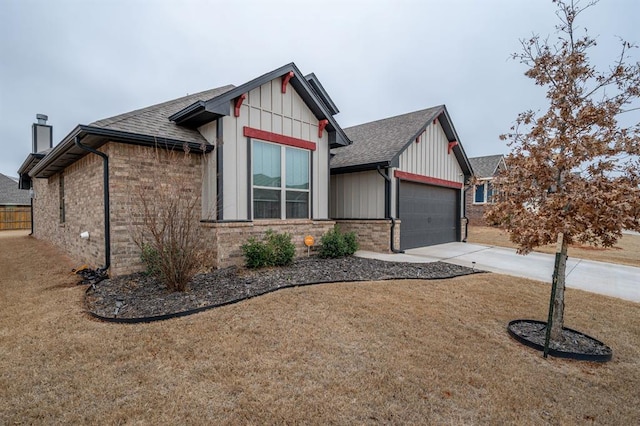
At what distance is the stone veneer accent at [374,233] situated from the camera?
33.8 feet

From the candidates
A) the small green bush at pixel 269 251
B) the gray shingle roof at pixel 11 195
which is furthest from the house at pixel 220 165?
the gray shingle roof at pixel 11 195

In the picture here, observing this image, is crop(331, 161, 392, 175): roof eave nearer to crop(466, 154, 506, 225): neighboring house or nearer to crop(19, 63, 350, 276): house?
crop(19, 63, 350, 276): house

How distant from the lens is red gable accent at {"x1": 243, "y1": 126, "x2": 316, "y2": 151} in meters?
7.67

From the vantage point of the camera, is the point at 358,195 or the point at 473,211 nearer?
the point at 358,195

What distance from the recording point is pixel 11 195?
28266mm

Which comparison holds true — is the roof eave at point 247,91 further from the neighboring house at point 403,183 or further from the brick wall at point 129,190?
the neighboring house at point 403,183

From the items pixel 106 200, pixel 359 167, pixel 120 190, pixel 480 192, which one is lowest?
pixel 106 200

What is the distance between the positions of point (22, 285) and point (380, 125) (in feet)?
42.6

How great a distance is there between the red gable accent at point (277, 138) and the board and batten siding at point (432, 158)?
140 inches

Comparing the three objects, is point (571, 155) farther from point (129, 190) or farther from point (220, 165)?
point (129, 190)

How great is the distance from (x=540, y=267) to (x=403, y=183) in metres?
4.77

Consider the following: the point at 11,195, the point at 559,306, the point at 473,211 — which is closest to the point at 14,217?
the point at 11,195

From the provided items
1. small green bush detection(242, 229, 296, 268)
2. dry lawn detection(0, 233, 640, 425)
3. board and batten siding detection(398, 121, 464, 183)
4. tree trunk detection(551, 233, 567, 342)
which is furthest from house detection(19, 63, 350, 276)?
tree trunk detection(551, 233, 567, 342)

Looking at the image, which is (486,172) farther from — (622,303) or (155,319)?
(155,319)
